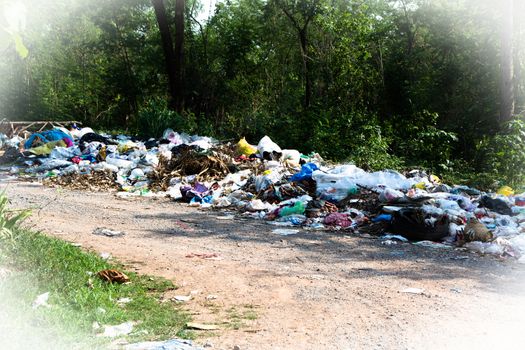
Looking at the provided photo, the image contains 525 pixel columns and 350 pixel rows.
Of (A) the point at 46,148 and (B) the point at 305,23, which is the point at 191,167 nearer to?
(A) the point at 46,148

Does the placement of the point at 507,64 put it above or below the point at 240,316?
above

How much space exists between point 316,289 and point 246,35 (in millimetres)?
17639

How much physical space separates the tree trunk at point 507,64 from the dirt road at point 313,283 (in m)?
A: 8.45

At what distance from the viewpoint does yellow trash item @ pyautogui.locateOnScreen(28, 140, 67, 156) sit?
1398 cm

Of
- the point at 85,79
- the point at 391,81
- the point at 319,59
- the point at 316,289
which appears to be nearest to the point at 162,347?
the point at 316,289

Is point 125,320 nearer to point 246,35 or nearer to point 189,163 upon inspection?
point 189,163

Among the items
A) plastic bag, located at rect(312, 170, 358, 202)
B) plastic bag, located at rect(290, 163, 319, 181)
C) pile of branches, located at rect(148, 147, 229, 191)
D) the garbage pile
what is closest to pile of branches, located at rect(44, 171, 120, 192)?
the garbage pile

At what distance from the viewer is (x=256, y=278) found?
5.36 meters

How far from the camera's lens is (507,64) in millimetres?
14102

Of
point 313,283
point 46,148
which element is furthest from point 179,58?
point 313,283

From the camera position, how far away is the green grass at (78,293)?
3807mm

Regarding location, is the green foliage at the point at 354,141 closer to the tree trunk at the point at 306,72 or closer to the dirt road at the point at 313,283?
the tree trunk at the point at 306,72

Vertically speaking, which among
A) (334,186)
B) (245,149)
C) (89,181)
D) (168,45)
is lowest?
(89,181)

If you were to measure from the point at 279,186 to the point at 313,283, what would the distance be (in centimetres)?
451
